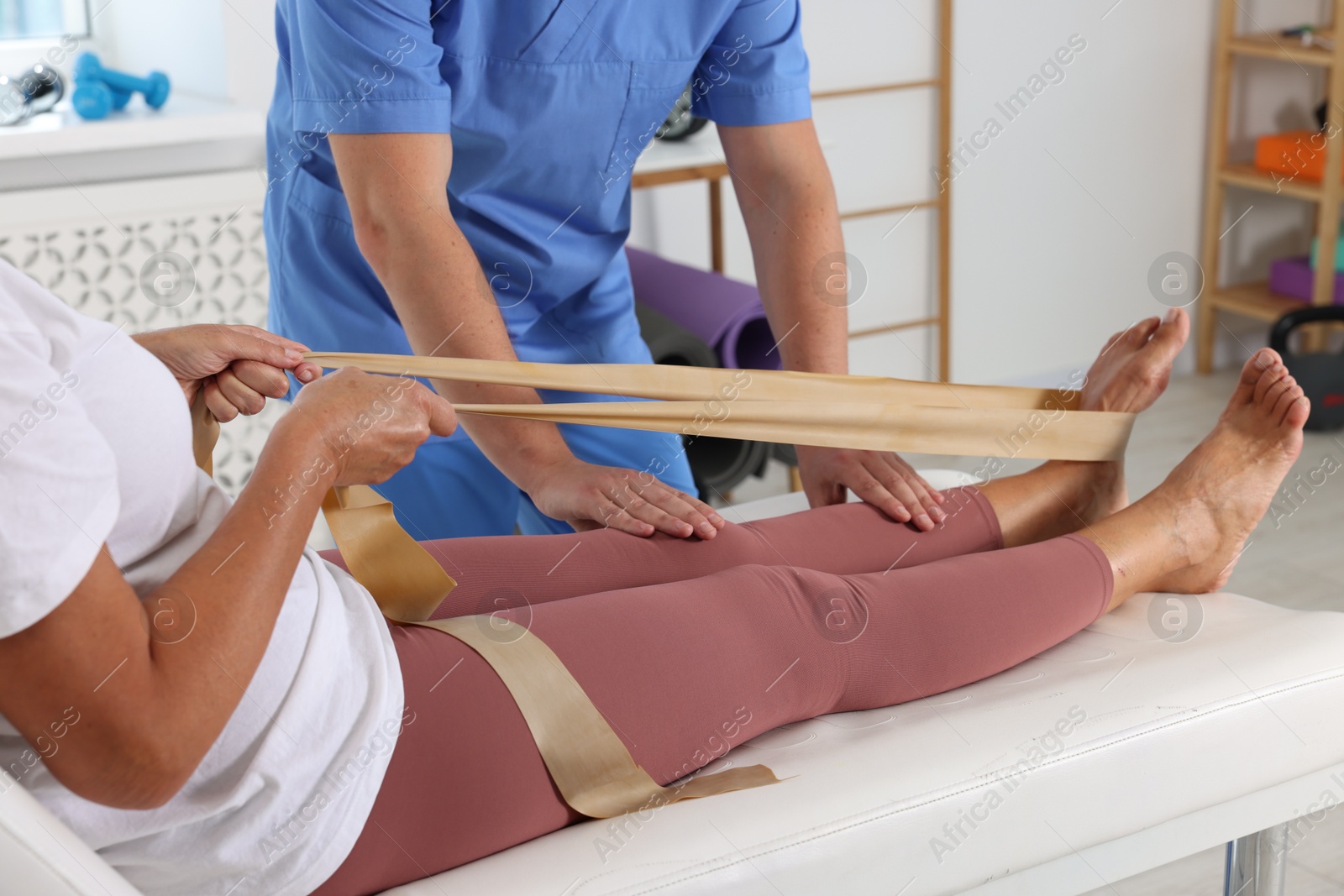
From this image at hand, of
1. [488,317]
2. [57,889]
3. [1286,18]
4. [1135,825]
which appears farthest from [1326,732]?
[1286,18]

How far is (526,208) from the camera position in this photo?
4.86ft

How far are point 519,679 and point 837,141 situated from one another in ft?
8.09

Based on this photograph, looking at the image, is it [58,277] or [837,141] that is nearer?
[58,277]

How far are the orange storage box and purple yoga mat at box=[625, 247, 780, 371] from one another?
1.78 meters

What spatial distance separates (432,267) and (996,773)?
74cm

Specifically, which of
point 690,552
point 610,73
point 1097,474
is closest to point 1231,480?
point 1097,474

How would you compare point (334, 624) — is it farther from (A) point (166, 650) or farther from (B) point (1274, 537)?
(B) point (1274, 537)

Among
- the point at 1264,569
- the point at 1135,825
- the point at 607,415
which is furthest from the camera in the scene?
the point at 1264,569

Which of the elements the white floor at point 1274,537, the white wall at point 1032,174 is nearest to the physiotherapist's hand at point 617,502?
the white floor at point 1274,537

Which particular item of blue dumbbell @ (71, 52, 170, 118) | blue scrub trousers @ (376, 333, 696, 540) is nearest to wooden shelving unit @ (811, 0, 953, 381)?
blue dumbbell @ (71, 52, 170, 118)

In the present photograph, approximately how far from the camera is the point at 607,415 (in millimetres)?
1311

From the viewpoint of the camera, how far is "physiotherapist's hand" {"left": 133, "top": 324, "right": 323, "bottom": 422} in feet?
3.44

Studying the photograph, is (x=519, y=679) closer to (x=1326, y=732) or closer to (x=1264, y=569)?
(x=1326, y=732)

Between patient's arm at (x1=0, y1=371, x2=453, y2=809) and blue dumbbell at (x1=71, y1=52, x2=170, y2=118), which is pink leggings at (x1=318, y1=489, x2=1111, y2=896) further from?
blue dumbbell at (x1=71, y1=52, x2=170, y2=118)
